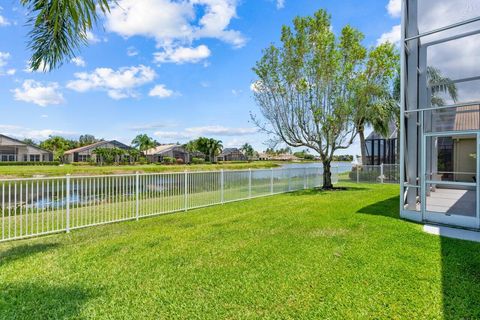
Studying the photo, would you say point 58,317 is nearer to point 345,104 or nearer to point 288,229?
point 288,229

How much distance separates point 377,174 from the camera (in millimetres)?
17047

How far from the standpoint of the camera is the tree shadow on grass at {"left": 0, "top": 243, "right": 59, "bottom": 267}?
4.29m

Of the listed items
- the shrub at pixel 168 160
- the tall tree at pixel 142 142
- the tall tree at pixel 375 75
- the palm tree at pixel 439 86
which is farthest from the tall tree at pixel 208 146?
the palm tree at pixel 439 86

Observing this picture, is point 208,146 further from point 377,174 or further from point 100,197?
point 100,197

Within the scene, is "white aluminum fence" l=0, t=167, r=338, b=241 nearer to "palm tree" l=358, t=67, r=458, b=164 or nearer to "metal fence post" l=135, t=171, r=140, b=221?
"metal fence post" l=135, t=171, r=140, b=221

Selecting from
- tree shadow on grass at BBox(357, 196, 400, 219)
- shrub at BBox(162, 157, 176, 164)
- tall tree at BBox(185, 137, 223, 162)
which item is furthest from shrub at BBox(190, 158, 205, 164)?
tree shadow on grass at BBox(357, 196, 400, 219)

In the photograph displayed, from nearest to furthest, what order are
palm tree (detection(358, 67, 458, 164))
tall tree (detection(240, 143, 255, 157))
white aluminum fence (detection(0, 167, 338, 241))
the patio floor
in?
white aluminum fence (detection(0, 167, 338, 241)) → the patio floor → palm tree (detection(358, 67, 458, 164)) → tall tree (detection(240, 143, 255, 157))

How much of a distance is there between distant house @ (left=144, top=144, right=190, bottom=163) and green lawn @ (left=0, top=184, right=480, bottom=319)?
55.1 metres

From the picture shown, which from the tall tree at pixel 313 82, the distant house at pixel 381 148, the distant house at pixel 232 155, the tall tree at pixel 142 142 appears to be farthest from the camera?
the distant house at pixel 232 155

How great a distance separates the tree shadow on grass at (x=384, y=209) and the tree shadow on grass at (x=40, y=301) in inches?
274

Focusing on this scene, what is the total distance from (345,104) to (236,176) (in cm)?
636

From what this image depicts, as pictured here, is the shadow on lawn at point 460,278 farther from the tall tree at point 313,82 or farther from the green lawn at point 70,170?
the green lawn at point 70,170

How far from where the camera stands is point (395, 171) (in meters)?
16.3

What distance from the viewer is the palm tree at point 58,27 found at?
3014mm
